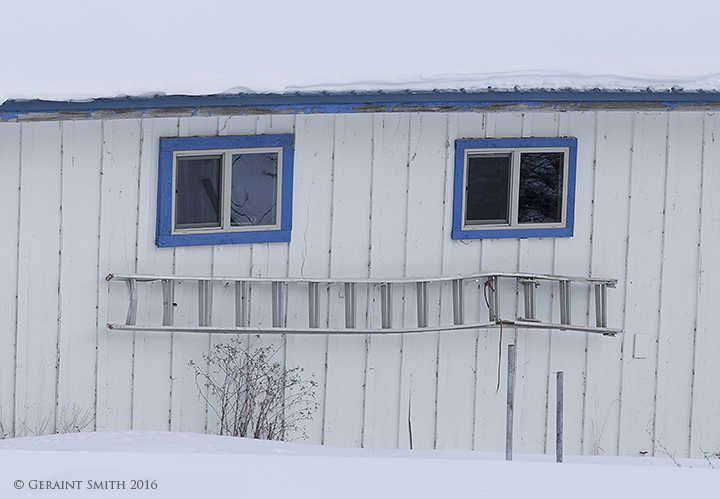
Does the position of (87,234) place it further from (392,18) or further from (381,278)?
(392,18)

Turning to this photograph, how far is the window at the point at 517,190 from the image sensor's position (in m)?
7.37

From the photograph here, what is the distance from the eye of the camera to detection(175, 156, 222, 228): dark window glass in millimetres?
7031

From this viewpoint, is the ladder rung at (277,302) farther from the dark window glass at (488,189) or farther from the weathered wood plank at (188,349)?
the dark window glass at (488,189)

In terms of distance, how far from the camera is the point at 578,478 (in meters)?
5.49

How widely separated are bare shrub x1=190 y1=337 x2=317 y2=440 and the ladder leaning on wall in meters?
0.26

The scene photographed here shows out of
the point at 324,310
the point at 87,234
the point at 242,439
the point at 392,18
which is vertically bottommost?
the point at 242,439

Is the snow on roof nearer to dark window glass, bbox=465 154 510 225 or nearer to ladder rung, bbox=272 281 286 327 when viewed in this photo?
dark window glass, bbox=465 154 510 225

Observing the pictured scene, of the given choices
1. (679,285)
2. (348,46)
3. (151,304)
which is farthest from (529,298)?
(151,304)

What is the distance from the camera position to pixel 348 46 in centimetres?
708

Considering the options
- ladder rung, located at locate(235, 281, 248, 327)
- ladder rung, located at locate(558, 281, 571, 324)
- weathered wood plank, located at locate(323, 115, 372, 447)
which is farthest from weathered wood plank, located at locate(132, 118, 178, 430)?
ladder rung, located at locate(558, 281, 571, 324)

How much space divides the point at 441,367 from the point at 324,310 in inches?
44.6

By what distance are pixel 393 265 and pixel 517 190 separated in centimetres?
125

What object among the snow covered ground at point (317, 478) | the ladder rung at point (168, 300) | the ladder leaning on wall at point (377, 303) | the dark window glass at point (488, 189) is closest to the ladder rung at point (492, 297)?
the ladder leaning on wall at point (377, 303)

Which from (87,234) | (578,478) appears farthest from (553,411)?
(87,234)
